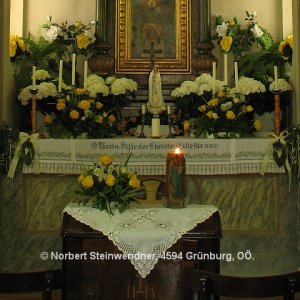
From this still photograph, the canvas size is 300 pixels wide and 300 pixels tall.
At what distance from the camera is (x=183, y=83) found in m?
5.98

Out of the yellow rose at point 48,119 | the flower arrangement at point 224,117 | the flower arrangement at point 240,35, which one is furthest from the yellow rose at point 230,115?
the yellow rose at point 48,119

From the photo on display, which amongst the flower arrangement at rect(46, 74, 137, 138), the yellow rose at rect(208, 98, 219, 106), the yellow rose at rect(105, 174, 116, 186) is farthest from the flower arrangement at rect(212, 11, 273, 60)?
the yellow rose at rect(105, 174, 116, 186)

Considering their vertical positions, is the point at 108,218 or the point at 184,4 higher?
the point at 184,4

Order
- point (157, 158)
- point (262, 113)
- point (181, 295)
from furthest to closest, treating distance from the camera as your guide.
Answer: point (262, 113)
point (157, 158)
point (181, 295)

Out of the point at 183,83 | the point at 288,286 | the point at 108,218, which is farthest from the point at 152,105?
the point at 288,286

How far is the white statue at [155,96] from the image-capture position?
5695 mm

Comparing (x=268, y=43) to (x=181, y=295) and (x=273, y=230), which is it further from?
(x=181, y=295)

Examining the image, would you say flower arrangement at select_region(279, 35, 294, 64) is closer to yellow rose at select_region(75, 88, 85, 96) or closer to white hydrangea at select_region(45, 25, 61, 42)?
yellow rose at select_region(75, 88, 85, 96)

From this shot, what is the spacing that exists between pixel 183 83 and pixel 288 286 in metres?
3.81

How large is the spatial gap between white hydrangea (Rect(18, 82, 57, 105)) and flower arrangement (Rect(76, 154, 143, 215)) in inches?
91.1

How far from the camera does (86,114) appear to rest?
541 centimetres

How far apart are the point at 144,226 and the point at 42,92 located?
2.83 m

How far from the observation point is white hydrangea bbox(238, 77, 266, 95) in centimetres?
574

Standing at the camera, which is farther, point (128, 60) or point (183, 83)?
point (128, 60)
